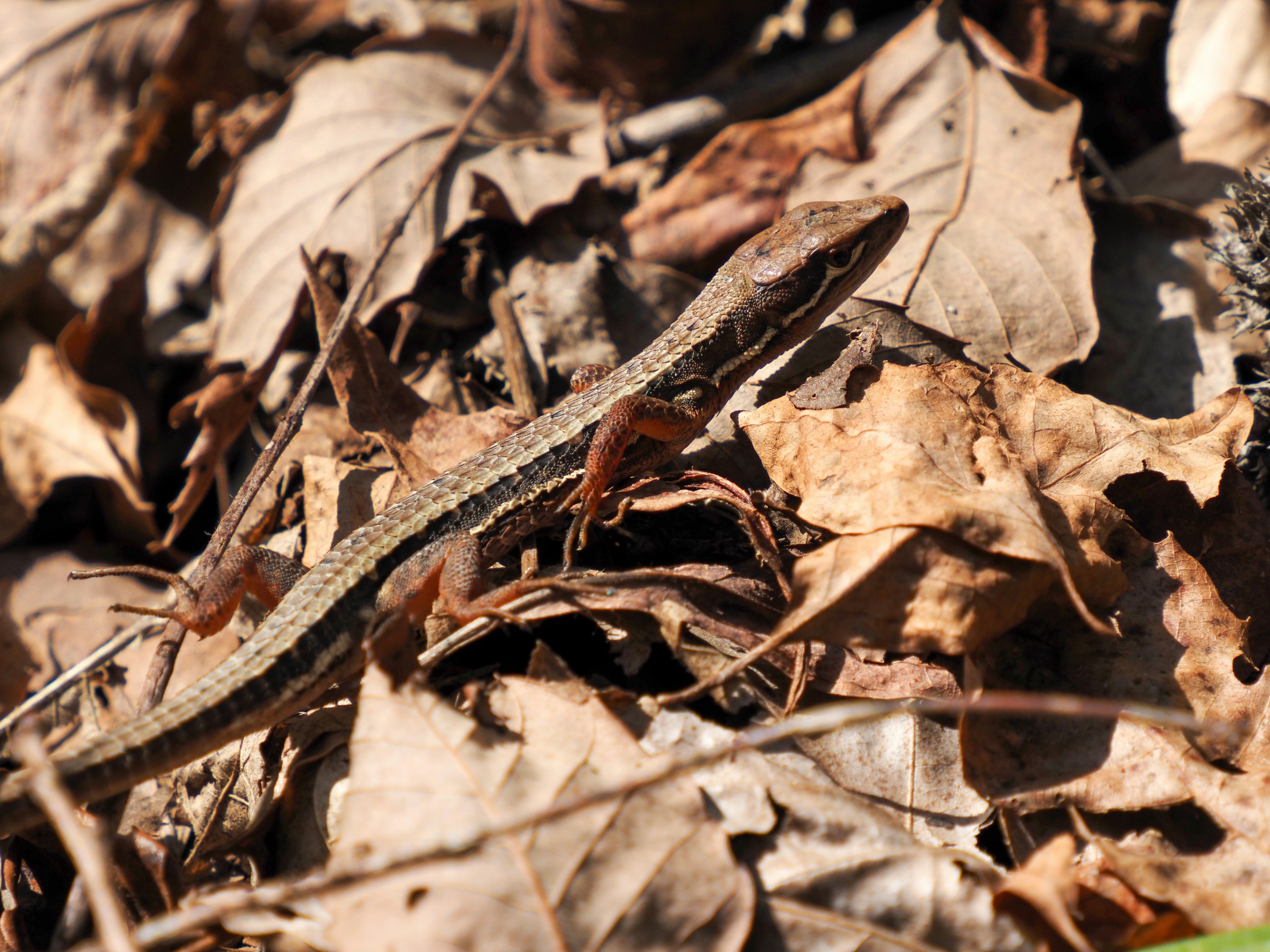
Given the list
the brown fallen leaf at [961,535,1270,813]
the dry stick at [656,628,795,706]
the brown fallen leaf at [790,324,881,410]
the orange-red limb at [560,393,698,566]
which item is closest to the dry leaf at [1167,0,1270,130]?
the brown fallen leaf at [790,324,881,410]

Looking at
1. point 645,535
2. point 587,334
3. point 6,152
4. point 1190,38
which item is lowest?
point 645,535

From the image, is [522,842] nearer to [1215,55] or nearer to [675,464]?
[675,464]

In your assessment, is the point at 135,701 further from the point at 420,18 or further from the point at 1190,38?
the point at 1190,38

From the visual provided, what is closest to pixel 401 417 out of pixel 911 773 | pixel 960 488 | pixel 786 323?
pixel 786 323

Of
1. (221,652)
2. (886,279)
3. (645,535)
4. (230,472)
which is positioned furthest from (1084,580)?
(230,472)

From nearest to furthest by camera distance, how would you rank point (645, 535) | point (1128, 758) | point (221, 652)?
1. point (1128, 758)
2. point (645, 535)
3. point (221, 652)

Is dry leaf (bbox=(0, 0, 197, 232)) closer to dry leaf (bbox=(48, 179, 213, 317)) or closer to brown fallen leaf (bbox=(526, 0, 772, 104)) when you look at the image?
dry leaf (bbox=(48, 179, 213, 317))

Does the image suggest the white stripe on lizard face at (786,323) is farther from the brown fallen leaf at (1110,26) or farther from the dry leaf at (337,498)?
the brown fallen leaf at (1110,26)
